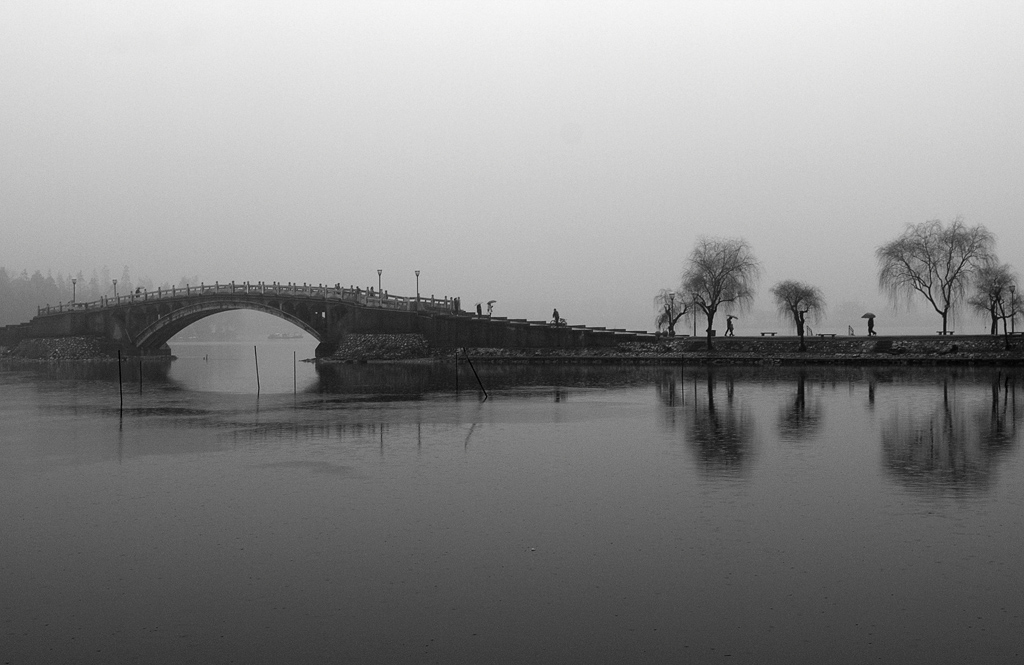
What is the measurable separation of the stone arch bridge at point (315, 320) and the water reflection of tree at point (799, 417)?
39.2 meters

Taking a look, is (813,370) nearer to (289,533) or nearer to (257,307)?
(289,533)

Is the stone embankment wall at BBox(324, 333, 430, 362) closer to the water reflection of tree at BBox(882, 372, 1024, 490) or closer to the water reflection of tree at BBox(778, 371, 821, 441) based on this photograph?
the water reflection of tree at BBox(778, 371, 821, 441)

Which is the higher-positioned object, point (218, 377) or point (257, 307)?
point (257, 307)

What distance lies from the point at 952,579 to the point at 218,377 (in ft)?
174

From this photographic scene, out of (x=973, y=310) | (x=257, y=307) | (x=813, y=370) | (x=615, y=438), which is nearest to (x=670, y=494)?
(x=615, y=438)

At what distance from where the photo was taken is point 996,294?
208 feet

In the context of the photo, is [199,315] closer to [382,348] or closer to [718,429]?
[382,348]

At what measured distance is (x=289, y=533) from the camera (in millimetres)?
12961

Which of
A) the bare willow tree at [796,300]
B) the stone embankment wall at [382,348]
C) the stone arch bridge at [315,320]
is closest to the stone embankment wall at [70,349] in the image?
the stone arch bridge at [315,320]

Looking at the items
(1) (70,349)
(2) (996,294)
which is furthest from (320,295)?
(2) (996,294)

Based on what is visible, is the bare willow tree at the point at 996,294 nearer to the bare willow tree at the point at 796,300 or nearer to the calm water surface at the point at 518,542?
the bare willow tree at the point at 796,300

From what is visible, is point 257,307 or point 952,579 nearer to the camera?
point 952,579

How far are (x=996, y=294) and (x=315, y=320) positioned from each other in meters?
56.0

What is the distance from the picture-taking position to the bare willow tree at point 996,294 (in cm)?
6400
